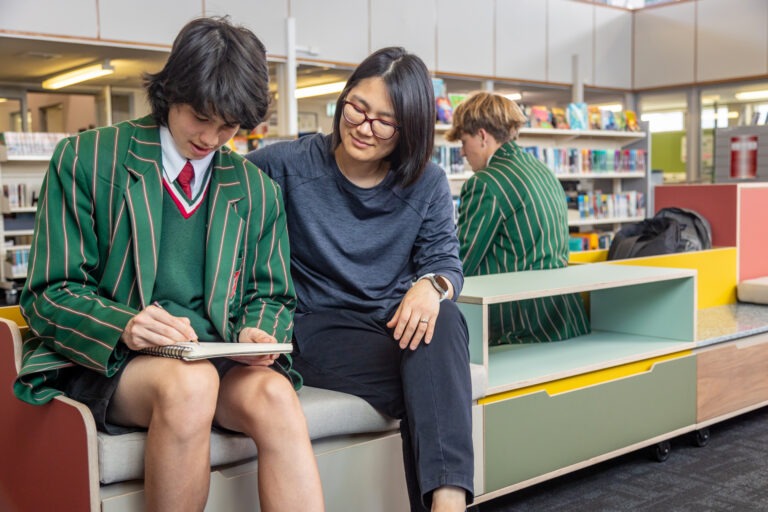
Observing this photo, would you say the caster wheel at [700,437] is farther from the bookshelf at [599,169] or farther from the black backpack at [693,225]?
the bookshelf at [599,169]

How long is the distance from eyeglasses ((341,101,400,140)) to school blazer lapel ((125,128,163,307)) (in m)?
0.46

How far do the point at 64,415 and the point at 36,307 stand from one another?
201 mm

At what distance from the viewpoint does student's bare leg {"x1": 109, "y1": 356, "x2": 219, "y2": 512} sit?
1.36 metres

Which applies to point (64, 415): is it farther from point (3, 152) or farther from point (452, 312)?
point (3, 152)

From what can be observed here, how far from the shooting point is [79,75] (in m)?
7.92

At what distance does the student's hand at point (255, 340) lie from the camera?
1.53m

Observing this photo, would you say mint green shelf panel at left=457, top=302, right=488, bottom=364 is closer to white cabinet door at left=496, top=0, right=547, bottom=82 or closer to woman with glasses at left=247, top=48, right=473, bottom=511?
woman with glasses at left=247, top=48, right=473, bottom=511

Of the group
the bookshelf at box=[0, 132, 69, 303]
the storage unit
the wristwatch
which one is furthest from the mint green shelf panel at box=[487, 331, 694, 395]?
the bookshelf at box=[0, 132, 69, 303]

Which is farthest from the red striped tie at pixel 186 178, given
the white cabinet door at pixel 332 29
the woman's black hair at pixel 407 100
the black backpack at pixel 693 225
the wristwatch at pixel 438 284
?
the white cabinet door at pixel 332 29

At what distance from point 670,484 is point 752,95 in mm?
7381

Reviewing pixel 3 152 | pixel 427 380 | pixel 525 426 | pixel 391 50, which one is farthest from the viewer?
pixel 3 152

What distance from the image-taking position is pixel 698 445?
2842 mm

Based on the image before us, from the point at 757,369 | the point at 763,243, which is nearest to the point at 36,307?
the point at 757,369

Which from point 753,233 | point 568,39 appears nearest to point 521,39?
point 568,39
